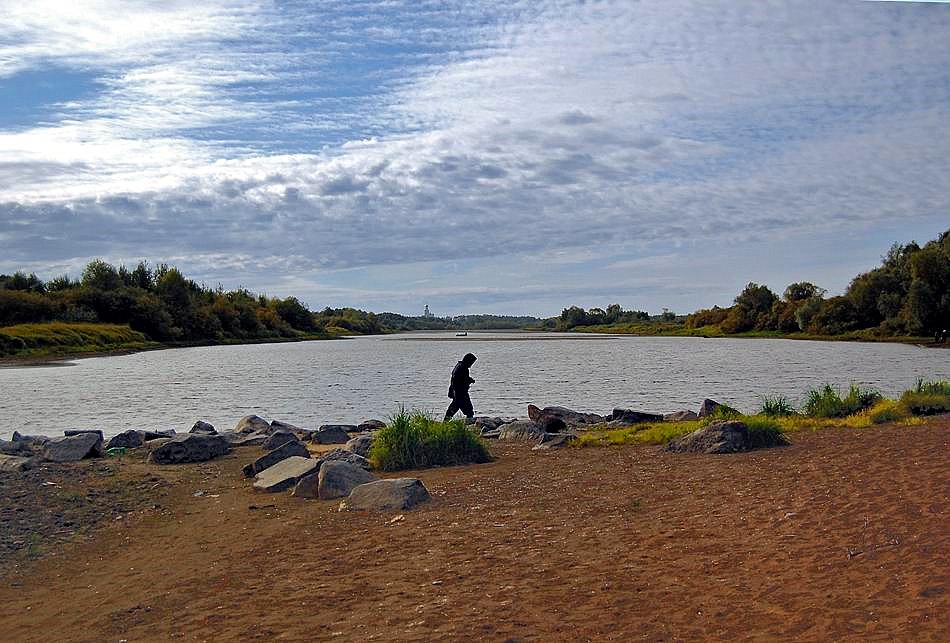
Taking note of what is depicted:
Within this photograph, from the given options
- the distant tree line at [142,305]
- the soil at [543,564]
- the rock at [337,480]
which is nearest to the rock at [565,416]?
the soil at [543,564]

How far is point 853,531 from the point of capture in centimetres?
788

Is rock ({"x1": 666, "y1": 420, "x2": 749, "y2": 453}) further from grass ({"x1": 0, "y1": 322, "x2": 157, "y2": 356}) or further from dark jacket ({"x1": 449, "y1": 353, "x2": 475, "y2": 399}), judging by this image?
grass ({"x1": 0, "y1": 322, "x2": 157, "y2": 356})

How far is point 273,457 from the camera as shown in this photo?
14336mm

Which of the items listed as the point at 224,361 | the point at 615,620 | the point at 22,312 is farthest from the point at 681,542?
the point at 22,312

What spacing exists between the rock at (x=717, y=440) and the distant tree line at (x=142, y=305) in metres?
68.8

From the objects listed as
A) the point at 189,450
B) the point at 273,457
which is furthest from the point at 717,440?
the point at 189,450

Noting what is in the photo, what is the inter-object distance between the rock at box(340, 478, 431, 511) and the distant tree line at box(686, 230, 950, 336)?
7864cm

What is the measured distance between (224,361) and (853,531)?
58.5 metres

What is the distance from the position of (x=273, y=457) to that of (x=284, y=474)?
164 cm

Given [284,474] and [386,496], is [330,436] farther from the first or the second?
[386,496]

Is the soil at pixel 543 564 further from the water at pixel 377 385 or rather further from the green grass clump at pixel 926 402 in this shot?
the water at pixel 377 385

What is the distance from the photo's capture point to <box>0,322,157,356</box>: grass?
6041 cm

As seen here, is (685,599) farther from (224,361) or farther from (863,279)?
(863,279)

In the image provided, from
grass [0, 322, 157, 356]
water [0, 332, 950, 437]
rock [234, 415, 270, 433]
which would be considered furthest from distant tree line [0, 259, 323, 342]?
rock [234, 415, 270, 433]
